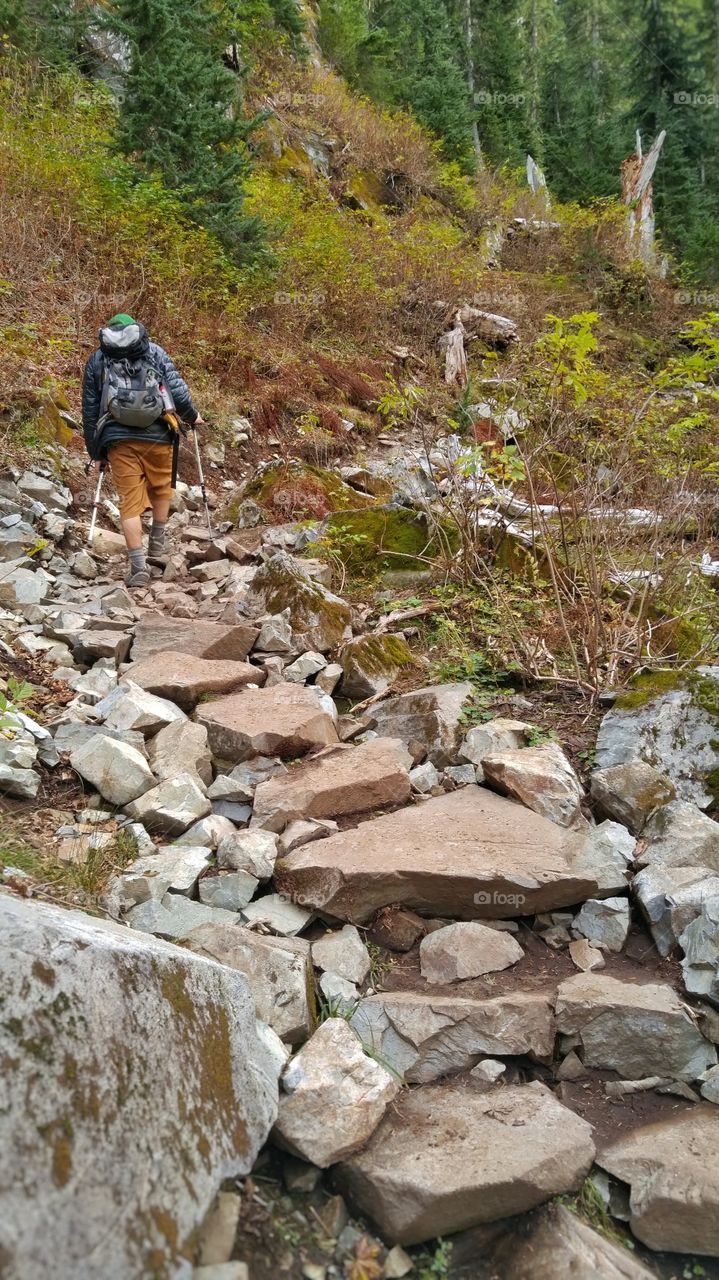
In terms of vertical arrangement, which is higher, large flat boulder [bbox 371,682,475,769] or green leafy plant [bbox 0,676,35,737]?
green leafy plant [bbox 0,676,35,737]

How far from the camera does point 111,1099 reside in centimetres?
138

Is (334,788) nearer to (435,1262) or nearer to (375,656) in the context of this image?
(375,656)

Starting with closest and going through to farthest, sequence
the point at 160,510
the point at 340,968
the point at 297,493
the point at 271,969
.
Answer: the point at 271,969 < the point at 340,968 < the point at 160,510 < the point at 297,493

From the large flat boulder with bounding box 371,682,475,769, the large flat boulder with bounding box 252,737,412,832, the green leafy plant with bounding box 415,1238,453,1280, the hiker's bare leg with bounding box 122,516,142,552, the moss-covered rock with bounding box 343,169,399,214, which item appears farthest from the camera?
the moss-covered rock with bounding box 343,169,399,214

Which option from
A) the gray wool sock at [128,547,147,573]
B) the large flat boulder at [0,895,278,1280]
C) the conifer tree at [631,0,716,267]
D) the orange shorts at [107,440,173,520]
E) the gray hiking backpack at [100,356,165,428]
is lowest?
the gray wool sock at [128,547,147,573]

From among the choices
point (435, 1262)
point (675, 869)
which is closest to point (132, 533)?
point (675, 869)

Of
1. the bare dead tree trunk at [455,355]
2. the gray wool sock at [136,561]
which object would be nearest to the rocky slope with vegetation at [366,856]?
the gray wool sock at [136,561]

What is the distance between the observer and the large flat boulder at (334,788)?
318cm

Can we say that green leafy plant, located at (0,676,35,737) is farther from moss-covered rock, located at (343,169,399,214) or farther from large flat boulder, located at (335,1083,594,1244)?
moss-covered rock, located at (343,169,399,214)

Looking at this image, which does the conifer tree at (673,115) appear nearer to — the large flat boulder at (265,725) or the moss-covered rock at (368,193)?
the moss-covered rock at (368,193)

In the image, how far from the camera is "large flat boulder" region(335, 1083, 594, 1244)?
1.74m

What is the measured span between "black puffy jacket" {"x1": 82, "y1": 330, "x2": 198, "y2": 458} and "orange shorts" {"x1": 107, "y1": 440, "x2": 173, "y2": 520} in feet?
0.21

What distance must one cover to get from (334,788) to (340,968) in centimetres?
88

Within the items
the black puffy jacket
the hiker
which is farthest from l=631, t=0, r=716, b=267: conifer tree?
the hiker
